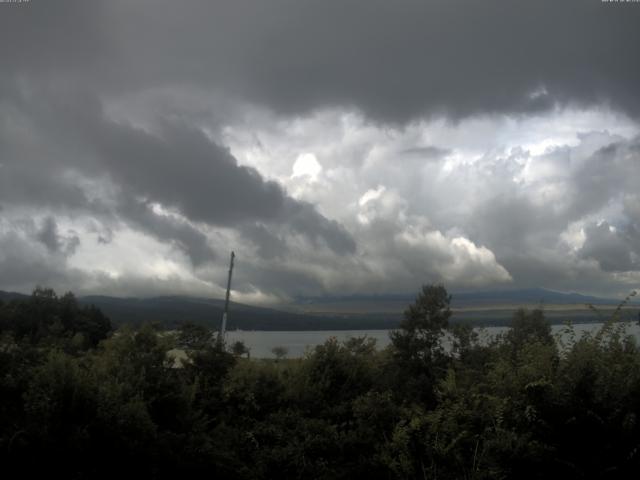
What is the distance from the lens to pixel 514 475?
8547mm

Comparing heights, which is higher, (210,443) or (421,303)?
(421,303)

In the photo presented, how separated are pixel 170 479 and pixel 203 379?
17.2 feet

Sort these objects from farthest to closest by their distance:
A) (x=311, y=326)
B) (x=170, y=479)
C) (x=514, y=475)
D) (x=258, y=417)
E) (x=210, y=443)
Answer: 1. (x=311, y=326)
2. (x=258, y=417)
3. (x=210, y=443)
4. (x=170, y=479)
5. (x=514, y=475)

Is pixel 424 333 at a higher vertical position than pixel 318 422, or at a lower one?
higher

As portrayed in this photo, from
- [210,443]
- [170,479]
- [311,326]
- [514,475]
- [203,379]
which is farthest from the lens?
[311,326]

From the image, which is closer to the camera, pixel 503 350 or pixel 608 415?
pixel 608 415

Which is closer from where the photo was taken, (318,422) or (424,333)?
(318,422)

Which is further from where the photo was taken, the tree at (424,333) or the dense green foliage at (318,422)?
the tree at (424,333)

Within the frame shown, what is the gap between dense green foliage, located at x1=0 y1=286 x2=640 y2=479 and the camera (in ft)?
27.7

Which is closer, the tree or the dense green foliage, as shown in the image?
the dense green foliage

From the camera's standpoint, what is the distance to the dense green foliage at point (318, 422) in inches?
332

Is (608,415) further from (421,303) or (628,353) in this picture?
(421,303)

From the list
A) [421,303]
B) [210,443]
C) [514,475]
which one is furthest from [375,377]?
[421,303]

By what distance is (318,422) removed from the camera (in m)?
11.6
